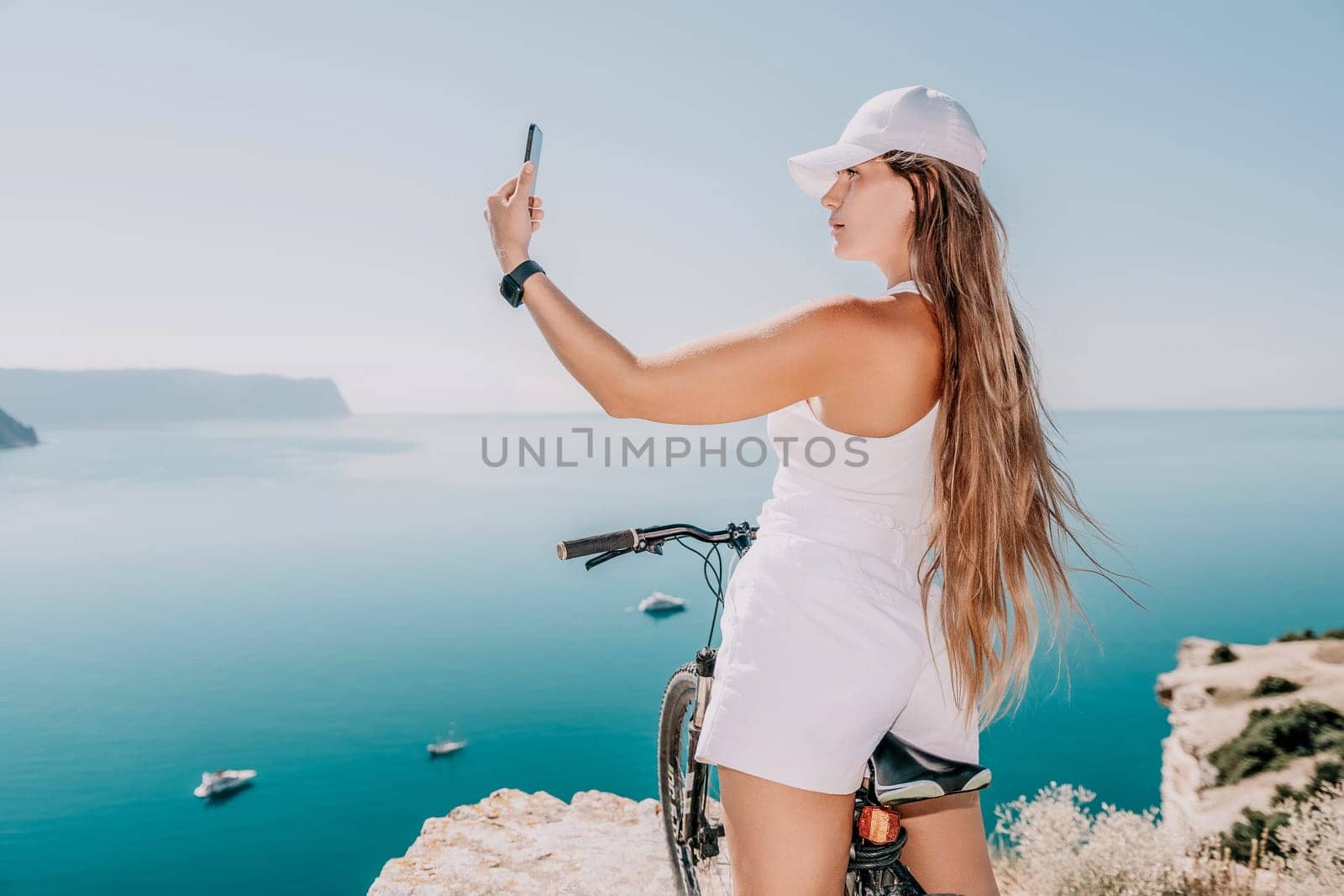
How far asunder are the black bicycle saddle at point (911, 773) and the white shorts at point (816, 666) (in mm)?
58

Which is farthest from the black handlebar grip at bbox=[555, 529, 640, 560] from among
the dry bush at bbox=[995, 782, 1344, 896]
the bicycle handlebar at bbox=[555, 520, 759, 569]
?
the dry bush at bbox=[995, 782, 1344, 896]

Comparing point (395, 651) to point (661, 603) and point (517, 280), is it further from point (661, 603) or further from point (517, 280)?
point (517, 280)

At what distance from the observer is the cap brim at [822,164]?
135 centimetres

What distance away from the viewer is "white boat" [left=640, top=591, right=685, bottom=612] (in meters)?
52.3

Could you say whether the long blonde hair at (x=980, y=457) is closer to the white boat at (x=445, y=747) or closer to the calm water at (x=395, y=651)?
the calm water at (x=395, y=651)

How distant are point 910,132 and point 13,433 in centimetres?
15382

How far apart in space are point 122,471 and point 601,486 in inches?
3916

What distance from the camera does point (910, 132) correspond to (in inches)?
51.6

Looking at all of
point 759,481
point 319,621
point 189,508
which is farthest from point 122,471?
point 759,481

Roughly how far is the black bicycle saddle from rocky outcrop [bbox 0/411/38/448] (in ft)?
475

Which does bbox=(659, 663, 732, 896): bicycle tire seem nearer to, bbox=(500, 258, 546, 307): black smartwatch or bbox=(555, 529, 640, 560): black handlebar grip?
bbox=(555, 529, 640, 560): black handlebar grip

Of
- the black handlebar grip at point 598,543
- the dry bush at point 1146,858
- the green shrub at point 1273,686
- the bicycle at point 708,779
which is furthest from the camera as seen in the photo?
the green shrub at point 1273,686

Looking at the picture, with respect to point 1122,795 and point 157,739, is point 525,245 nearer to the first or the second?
point 1122,795

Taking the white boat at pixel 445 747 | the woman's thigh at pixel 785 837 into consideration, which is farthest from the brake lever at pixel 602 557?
the white boat at pixel 445 747
